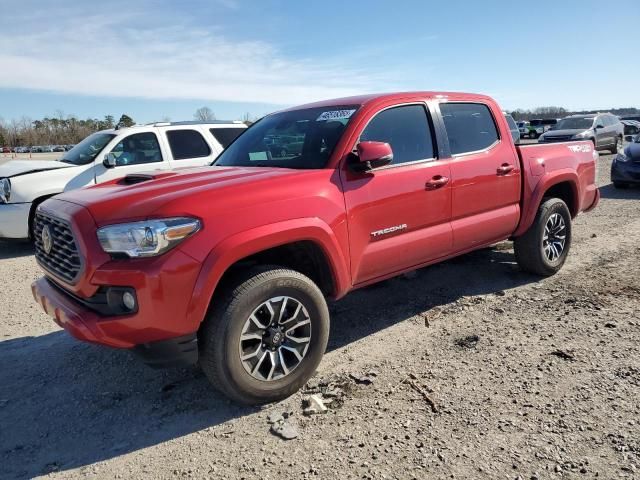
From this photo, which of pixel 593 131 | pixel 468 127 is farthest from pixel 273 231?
pixel 593 131

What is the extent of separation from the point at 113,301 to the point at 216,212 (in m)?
0.74

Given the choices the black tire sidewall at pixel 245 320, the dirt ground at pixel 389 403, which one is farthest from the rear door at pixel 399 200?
the dirt ground at pixel 389 403

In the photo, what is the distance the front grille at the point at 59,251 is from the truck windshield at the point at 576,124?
2043cm

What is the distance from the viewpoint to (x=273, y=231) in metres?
2.97

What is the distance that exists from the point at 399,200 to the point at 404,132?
2.13 ft

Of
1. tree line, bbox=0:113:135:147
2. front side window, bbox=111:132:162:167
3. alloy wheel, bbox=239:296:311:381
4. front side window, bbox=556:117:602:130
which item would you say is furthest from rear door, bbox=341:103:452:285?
tree line, bbox=0:113:135:147

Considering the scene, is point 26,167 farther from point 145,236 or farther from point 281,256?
point 145,236

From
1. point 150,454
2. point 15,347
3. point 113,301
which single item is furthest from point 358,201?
point 15,347

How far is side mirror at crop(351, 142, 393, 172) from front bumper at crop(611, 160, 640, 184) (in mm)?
9745

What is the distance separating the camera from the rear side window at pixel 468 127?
4402mm

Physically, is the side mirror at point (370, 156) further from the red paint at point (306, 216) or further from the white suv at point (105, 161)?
the white suv at point (105, 161)

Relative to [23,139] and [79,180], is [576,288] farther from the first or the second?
[23,139]

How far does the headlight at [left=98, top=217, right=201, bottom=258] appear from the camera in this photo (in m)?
2.67

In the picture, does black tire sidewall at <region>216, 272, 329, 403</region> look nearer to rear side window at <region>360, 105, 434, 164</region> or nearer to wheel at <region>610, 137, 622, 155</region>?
rear side window at <region>360, 105, 434, 164</region>
